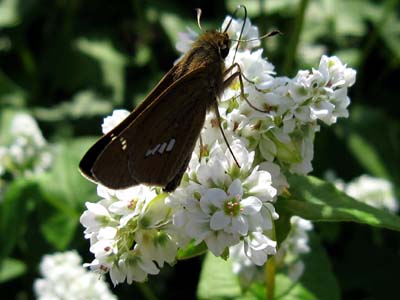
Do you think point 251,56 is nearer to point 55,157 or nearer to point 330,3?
point 55,157

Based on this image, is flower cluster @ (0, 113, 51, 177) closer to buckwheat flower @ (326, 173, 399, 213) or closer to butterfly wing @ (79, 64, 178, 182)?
buckwheat flower @ (326, 173, 399, 213)

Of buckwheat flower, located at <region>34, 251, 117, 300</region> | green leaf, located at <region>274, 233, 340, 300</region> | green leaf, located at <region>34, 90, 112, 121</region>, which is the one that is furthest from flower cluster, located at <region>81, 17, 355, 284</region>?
green leaf, located at <region>34, 90, 112, 121</region>

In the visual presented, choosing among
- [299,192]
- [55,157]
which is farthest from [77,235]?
[299,192]

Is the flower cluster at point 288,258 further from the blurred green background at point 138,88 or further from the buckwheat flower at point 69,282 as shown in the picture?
the blurred green background at point 138,88

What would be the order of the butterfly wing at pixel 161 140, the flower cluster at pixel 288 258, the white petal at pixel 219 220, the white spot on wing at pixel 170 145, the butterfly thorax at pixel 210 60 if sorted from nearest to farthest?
the white petal at pixel 219 220
the butterfly wing at pixel 161 140
the white spot on wing at pixel 170 145
the butterfly thorax at pixel 210 60
the flower cluster at pixel 288 258

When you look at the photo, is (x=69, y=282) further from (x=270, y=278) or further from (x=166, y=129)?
(x=166, y=129)

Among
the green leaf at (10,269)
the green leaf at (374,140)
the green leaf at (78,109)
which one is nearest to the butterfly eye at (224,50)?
the green leaf at (10,269)

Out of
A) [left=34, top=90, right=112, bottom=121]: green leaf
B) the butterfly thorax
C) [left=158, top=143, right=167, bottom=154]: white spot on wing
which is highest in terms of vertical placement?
the butterfly thorax
